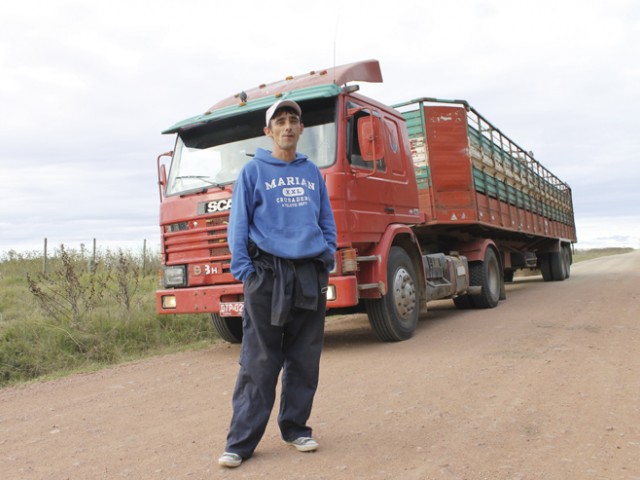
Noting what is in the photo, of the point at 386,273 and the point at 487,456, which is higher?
the point at 386,273

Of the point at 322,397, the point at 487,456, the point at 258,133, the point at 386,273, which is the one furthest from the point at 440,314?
the point at 487,456

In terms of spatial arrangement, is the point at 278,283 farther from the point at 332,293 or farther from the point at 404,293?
the point at 404,293

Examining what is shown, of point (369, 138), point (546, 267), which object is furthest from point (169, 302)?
point (546, 267)

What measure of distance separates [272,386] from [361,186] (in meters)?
3.56

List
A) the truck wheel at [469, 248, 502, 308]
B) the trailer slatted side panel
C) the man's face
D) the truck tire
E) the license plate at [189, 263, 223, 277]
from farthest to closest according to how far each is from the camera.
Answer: the truck wheel at [469, 248, 502, 308] → the trailer slatted side panel → the truck tire → the license plate at [189, 263, 223, 277] → the man's face

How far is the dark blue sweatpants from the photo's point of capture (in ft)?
9.97

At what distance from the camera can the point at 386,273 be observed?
641 centimetres

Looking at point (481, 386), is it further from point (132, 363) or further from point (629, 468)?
point (132, 363)

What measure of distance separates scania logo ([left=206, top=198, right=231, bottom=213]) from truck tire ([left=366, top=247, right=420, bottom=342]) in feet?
6.28

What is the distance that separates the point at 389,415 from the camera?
3.79 metres

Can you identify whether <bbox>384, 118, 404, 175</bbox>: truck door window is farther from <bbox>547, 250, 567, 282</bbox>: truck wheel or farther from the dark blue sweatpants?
<bbox>547, 250, 567, 282</bbox>: truck wheel

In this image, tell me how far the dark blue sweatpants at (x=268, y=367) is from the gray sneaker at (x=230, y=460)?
0.03 m

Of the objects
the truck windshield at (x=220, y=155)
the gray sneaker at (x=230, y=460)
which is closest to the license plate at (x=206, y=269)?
the truck windshield at (x=220, y=155)

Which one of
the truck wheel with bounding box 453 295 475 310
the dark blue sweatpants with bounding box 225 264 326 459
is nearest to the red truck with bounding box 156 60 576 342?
the truck wheel with bounding box 453 295 475 310
